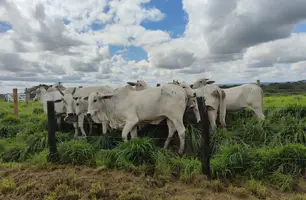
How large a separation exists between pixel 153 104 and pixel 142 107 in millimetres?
296

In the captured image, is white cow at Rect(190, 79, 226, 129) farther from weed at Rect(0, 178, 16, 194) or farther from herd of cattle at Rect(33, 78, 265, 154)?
weed at Rect(0, 178, 16, 194)

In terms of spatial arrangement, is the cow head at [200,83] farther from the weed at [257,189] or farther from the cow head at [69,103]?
the weed at [257,189]

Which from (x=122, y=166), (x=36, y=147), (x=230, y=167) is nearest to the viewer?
(x=230, y=167)

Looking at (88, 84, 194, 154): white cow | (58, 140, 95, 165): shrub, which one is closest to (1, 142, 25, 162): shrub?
(58, 140, 95, 165): shrub

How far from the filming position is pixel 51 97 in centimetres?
877

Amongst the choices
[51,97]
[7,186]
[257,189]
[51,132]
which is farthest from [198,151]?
[51,97]

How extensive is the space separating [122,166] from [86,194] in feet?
3.80

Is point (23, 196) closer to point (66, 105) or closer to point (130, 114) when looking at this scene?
point (130, 114)

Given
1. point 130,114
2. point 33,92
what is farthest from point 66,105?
point 33,92

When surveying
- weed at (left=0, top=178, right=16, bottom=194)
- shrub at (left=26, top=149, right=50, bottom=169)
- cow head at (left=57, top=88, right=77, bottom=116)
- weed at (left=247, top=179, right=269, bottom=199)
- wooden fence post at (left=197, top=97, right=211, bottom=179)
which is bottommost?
weed at (left=247, top=179, right=269, bottom=199)

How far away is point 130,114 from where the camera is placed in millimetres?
6293

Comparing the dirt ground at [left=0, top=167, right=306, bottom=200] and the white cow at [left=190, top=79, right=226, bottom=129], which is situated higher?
the white cow at [left=190, top=79, right=226, bottom=129]

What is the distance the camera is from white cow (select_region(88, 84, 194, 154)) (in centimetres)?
609

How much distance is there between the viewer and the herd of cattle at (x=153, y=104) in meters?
6.14
